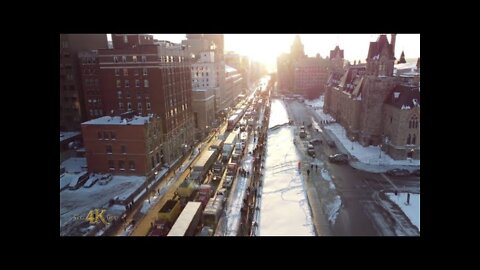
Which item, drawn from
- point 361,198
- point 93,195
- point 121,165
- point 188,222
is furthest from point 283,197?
point 93,195

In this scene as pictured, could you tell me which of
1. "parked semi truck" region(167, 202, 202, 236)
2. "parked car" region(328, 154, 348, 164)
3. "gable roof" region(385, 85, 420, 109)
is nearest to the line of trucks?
"parked semi truck" region(167, 202, 202, 236)

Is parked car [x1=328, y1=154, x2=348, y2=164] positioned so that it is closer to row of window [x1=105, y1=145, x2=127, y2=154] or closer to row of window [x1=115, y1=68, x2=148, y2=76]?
row of window [x1=105, y1=145, x2=127, y2=154]

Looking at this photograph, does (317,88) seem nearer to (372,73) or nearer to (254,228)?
(372,73)

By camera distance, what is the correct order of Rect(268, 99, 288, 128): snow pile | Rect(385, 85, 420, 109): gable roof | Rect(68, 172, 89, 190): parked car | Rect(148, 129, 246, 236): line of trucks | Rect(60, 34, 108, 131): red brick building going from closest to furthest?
Rect(148, 129, 246, 236): line of trucks
Rect(68, 172, 89, 190): parked car
Rect(385, 85, 420, 109): gable roof
Rect(60, 34, 108, 131): red brick building
Rect(268, 99, 288, 128): snow pile

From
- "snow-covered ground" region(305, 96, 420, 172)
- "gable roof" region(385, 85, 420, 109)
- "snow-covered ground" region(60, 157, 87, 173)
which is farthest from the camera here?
"gable roof" region(385, 85, 420, 109)

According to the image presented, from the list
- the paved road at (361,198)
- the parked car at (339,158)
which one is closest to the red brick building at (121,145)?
the paved road at (361,198)

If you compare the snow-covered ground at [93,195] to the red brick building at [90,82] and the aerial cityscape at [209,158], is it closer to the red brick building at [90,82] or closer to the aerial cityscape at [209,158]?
the aerial cityscape at [209,158]

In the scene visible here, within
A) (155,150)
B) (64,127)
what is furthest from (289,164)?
(64,127)
